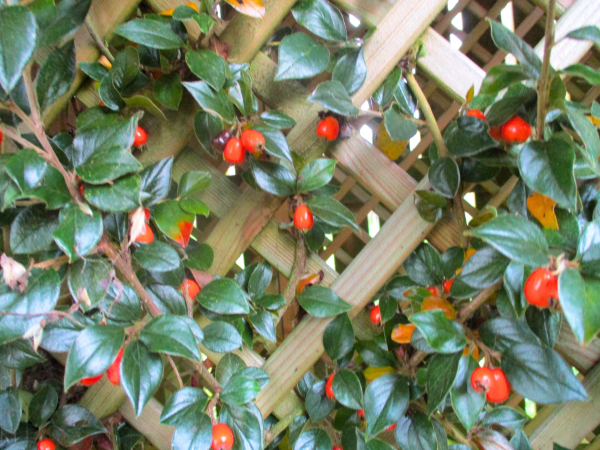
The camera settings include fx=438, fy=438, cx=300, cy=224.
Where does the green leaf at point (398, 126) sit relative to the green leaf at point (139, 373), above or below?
above

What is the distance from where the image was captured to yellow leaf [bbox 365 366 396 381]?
82 centimetres

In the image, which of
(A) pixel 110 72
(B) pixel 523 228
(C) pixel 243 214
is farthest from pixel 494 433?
(A) pixel 110 72

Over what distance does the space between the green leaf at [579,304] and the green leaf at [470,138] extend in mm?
261

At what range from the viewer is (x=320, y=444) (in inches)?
32.7

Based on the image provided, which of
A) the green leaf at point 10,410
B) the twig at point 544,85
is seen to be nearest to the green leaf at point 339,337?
the twig at point 544,85

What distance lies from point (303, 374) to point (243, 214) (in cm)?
34

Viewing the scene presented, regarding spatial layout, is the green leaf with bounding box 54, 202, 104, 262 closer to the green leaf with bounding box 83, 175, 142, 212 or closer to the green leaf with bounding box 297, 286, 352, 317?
the green leaf with bounding box 83, 175, 142, 212

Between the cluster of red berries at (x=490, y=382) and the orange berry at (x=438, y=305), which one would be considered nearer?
the cluster of red berries at (x=490, y=382)

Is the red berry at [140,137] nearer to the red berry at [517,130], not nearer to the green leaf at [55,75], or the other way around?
the green leaf at [55,75]

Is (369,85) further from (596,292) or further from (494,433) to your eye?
(494,433)

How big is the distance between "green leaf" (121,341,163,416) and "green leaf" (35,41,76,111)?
37 cm

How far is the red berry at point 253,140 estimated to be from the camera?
0.70 metres

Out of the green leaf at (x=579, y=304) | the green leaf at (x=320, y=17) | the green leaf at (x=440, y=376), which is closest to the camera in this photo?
the green leaf at (x=579, y=304)

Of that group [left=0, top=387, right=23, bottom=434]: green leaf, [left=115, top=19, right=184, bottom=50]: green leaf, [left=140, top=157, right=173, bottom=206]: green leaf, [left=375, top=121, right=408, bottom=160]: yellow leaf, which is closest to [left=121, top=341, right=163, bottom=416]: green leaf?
[left=140, top=157, right=173, bottom=206]: green leaf
